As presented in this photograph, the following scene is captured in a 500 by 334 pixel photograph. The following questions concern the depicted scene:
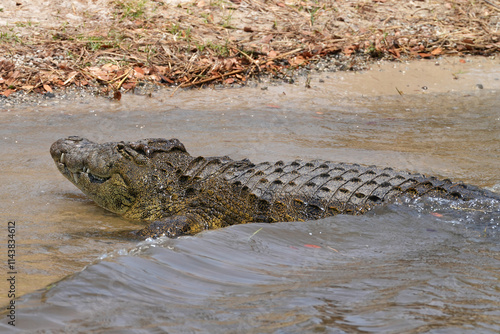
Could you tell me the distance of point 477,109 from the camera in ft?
22.8

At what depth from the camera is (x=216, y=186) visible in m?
4.27

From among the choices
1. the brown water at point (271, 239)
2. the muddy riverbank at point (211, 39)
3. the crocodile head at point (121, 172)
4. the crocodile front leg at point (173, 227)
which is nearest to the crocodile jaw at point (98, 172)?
the crocodile head at point (121, 172)

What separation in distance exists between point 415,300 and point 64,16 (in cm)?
815

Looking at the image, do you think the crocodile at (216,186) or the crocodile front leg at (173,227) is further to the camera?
the crocodile front leg at (173,227)

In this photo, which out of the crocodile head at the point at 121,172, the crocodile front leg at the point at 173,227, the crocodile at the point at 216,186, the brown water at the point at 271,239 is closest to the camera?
the brown water at the point at 271,239

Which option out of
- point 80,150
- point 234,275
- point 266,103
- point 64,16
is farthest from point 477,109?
point 64,16

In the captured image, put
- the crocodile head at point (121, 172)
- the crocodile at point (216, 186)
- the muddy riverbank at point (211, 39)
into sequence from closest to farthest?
the crocodile at point (216, 186) < the crocodile head at point (121, 172) < the muddy riverbank at point (211, 39)

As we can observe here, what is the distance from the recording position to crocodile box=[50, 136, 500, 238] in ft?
12.4

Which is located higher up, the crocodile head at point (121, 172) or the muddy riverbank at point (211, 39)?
the muddy riverbank at point (211, 39)

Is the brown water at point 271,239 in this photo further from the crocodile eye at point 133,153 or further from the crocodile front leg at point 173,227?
the crocodile eye at point 133,153

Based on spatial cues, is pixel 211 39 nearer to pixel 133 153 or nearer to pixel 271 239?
pixel 133 153

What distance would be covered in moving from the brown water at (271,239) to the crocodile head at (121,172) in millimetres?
160

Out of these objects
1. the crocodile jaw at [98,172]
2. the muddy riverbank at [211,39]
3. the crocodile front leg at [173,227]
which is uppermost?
the muddy riverbank at [211,39]

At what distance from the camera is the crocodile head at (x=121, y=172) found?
4.50 metres
